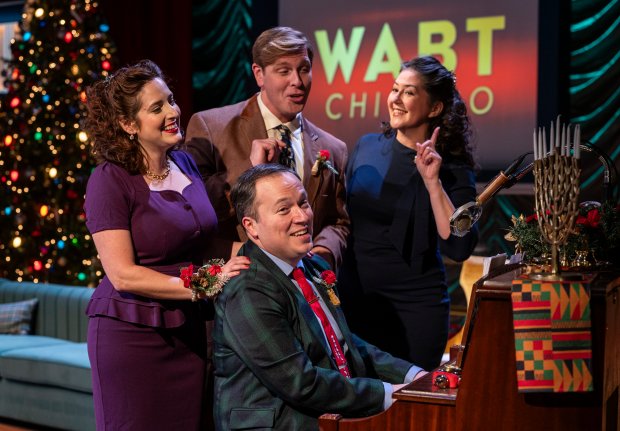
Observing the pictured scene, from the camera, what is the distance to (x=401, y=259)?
3107 millimetres

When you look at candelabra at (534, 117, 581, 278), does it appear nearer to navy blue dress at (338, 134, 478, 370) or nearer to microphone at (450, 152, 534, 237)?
microphone at (450, 152, 534, 237)

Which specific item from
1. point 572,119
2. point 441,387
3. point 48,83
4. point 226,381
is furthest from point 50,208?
point 441,387

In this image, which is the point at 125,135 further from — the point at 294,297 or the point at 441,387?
the point at 441,387

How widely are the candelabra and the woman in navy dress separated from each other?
1272 millimetres

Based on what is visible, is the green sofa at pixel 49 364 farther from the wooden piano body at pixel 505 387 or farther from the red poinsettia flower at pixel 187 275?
the wooden piano body at pixel 505 387

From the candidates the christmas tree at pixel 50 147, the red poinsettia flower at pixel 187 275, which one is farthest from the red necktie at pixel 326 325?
the christmas tree at pixel 50 147

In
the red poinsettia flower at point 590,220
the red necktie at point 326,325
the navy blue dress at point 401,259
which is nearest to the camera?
the red poinsettia flower at point 590,220

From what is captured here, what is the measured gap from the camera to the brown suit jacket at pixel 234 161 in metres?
2.98

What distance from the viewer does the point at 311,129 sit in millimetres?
3146

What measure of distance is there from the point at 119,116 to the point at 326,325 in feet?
3.09

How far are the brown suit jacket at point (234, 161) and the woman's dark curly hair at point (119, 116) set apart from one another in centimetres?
32

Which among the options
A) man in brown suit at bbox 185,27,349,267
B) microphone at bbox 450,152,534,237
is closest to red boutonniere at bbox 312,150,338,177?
man in brown suit at bbox 185,27,349,267

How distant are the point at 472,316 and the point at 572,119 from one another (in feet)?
15.8

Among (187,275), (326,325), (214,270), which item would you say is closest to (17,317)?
(187,275)
